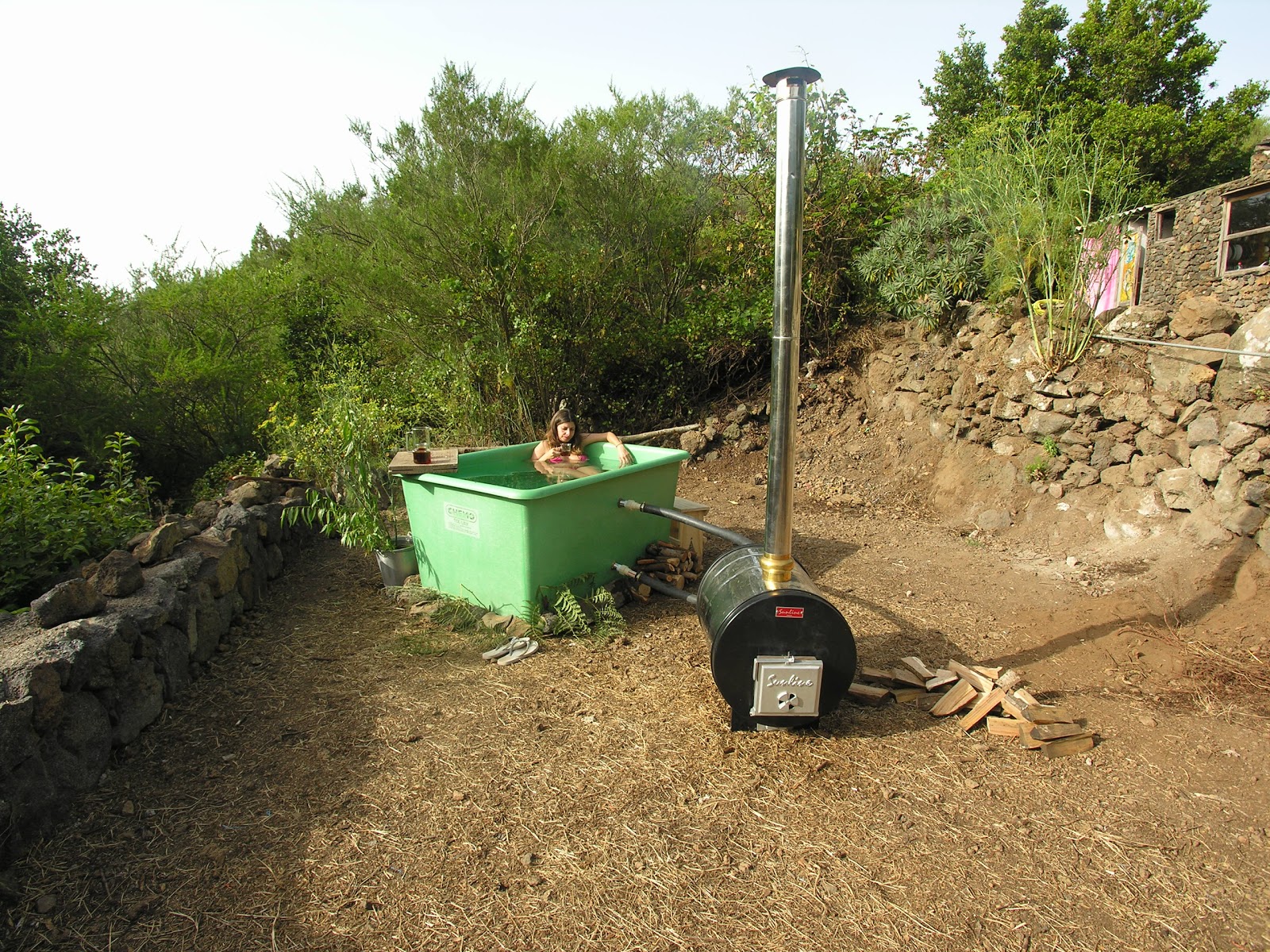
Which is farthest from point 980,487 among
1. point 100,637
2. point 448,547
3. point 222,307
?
point 222,307

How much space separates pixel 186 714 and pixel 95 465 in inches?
159

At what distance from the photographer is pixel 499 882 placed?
1.83 meters

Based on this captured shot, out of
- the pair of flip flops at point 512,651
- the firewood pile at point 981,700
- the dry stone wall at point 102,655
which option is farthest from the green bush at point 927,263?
the dry stone wall at point 102,655

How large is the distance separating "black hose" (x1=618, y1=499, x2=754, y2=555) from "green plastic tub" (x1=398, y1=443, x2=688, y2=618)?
127mm

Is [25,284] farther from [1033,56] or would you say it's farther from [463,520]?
[1033,56]

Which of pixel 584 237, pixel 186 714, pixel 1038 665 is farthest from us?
pixel 584 237

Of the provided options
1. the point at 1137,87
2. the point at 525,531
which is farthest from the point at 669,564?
the point at 1137,87

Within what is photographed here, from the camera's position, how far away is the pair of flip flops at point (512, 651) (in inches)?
124

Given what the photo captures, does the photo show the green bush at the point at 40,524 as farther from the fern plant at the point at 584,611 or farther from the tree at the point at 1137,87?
the tree at the point at 1137,87

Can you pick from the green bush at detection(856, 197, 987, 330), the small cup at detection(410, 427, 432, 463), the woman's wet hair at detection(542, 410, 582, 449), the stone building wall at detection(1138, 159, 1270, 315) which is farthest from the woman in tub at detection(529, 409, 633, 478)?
the stone building wall at detection(1138, 159, 1270, 315)

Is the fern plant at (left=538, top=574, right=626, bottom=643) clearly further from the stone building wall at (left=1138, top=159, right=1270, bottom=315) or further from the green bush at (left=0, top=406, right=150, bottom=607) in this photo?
the stone building wall at (left=1138, top=159, right=1270, bottom=315)

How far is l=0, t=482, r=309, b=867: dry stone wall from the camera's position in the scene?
6.17 ft

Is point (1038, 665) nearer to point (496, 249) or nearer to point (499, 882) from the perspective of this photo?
point (499, 882)

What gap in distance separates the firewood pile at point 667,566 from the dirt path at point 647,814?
667 millimetres
